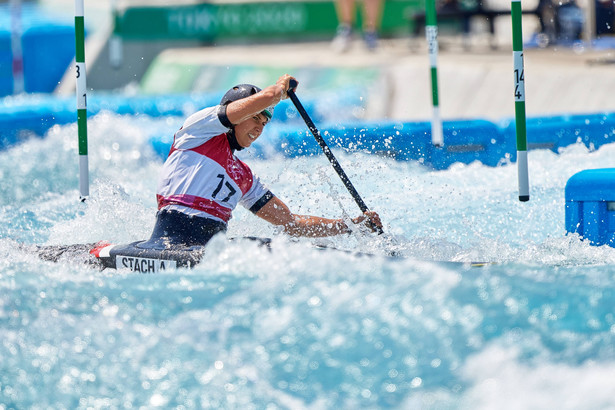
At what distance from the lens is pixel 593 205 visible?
15.5 ft

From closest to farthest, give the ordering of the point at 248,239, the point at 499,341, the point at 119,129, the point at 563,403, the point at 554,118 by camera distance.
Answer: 1. the point at 563,403
2. the point at 499,341
3. the point at 248,239
4. the point at 554,118
5. the point at 119,129

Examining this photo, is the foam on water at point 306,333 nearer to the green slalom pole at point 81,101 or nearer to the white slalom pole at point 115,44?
the green slalom pole at point 81,101

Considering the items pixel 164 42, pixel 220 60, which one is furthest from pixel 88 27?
pixel 220 60

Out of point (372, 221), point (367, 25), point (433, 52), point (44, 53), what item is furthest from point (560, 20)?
point (44, 53)

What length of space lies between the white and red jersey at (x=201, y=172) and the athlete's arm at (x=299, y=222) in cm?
32

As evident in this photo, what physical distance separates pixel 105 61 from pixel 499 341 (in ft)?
40.9

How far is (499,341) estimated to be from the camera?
125 inches

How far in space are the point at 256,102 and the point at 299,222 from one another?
848 mm

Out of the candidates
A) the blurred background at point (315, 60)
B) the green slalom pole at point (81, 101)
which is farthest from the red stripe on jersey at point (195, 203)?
the blurred background at point (315, 60)

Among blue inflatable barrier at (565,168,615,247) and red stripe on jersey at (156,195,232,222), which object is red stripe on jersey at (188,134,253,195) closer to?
red stripe on jersey at (156,195,232,222)

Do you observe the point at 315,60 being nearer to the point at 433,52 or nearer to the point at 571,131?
the point at 571,131

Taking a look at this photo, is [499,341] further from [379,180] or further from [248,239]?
[379,180]

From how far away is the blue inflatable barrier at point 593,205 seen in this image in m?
4.69

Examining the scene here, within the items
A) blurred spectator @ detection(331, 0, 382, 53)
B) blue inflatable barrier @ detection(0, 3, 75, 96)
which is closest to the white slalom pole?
blue inflatable barrier @ detection(0, 3, 75, 96)
